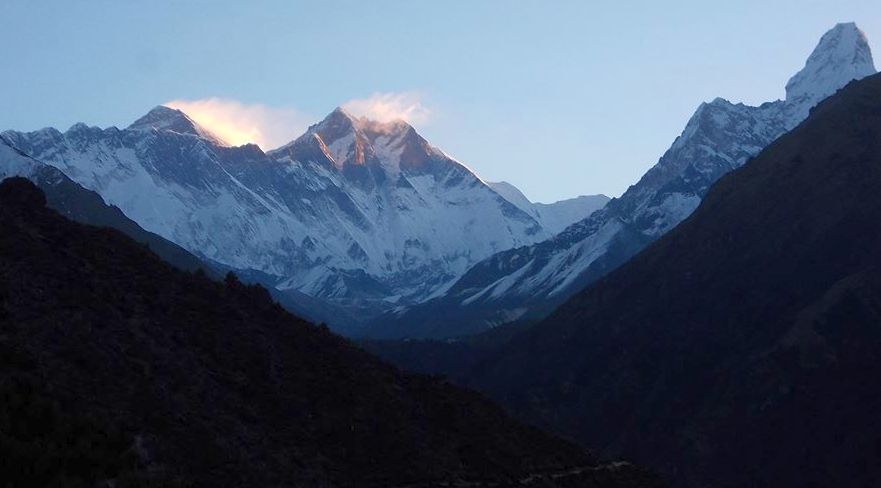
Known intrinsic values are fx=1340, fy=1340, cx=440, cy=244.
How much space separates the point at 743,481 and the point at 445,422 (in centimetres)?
10996

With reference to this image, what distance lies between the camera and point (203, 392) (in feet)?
233

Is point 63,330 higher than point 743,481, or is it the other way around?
point 63,330

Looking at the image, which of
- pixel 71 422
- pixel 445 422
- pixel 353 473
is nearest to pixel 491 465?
pixel 445 422

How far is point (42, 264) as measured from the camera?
2928 inches

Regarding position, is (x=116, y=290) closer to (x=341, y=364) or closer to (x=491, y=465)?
(x=341, y=364)

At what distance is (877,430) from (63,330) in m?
137

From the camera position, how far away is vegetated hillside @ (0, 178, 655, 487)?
6038 cm

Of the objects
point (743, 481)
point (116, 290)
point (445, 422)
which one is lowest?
point (743, 481)

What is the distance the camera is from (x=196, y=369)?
73000 millimetres

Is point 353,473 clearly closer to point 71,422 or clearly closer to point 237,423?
point 237,423

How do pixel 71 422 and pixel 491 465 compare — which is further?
pixel 491 465

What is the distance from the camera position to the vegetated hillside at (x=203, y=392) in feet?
198

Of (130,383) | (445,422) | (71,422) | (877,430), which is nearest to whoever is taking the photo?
(71,422)

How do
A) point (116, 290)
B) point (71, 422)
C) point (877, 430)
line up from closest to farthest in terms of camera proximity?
point (71, 422) < point (116, 290) < point (877, 430)
